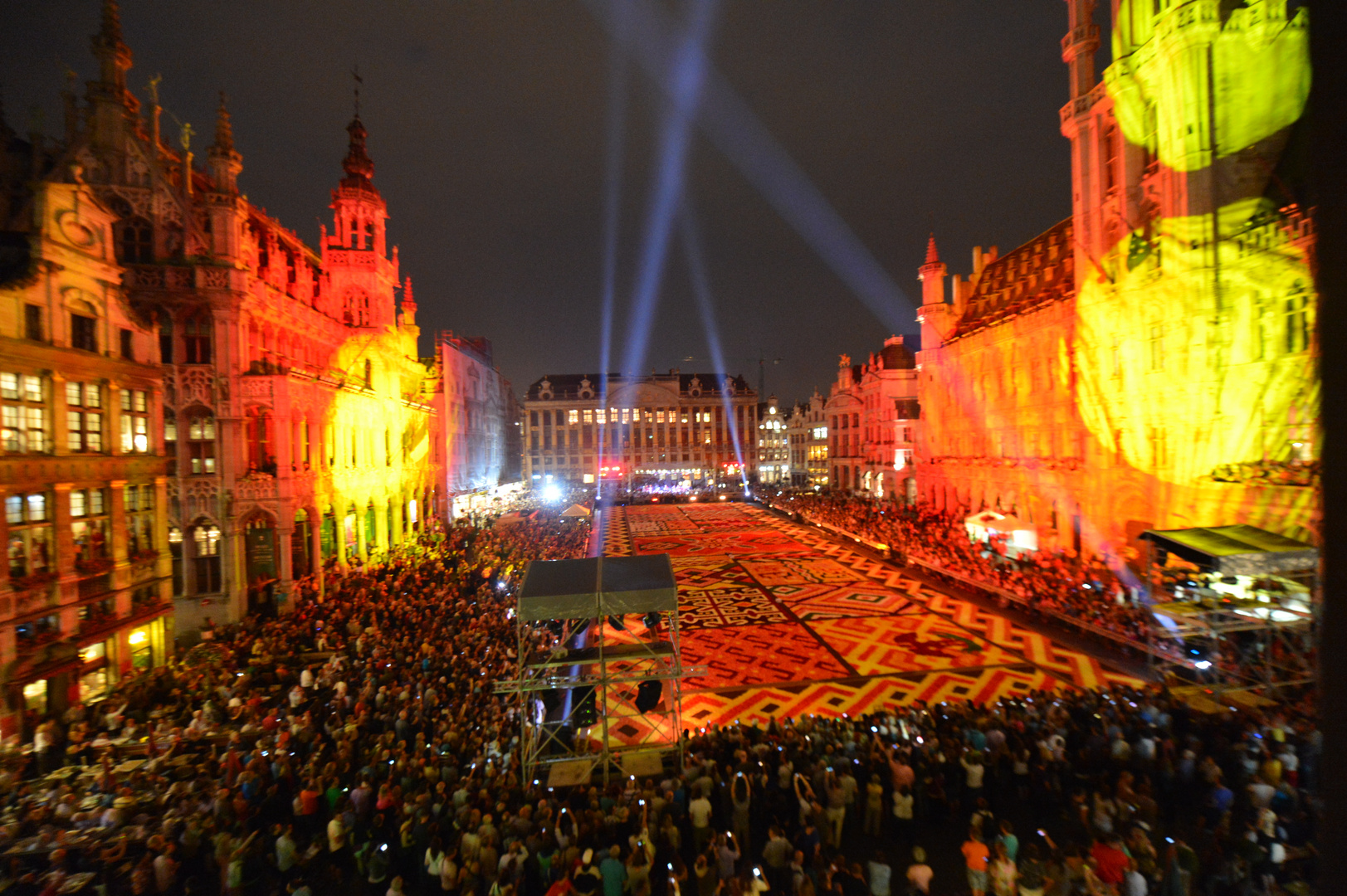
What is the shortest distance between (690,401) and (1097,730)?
80109mm

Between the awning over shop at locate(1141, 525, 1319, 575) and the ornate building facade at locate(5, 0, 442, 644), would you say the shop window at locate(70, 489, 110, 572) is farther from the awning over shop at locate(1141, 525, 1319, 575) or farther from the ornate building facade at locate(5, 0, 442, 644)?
the awning over shop at locate(1141, 525, 1319, 575)

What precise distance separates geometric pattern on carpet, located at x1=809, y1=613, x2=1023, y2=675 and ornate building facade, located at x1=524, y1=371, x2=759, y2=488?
219 ft

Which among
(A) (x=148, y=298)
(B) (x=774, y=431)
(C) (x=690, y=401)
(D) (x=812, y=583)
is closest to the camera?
(A) (x=148, y=298)

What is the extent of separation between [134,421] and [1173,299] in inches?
1198

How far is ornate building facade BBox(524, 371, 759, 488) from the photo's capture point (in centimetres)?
8838

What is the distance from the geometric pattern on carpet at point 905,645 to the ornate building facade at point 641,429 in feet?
219

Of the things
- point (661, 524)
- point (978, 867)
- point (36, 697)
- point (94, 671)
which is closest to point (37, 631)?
point (36, 697)

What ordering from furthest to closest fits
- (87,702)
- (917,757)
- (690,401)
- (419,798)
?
(690,401) < (87,702) < (917,757) < (419,798)

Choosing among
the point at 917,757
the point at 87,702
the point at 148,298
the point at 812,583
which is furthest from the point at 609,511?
the point at 917,757

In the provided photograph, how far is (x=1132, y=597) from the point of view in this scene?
20156 mm

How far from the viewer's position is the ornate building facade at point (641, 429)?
88.4 meters

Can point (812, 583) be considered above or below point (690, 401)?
below

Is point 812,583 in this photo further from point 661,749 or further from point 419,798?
point 419,798

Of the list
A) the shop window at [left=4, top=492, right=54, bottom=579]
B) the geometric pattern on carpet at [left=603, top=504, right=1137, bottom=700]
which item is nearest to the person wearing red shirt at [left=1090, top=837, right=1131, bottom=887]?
the geometric pattern on carpet at [left=603, top=504, right=1137, bottom=700]
